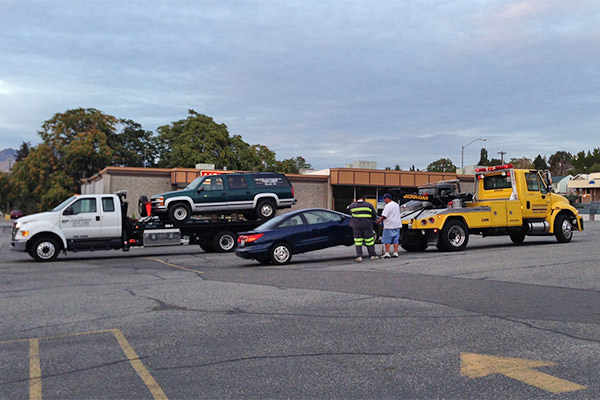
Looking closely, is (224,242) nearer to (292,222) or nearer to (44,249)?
(292,222)

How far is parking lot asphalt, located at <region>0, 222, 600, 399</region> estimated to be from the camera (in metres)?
5.14

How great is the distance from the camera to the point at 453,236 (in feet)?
56.4

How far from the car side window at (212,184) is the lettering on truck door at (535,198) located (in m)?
10.1

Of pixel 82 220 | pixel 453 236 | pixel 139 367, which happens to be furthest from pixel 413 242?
pixel 139 367

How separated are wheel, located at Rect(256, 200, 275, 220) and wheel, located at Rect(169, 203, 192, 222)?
254 cm

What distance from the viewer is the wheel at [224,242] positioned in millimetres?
20109

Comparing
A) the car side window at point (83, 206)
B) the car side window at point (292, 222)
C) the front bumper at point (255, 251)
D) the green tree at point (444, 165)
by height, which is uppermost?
the green tree at point (444, 165)

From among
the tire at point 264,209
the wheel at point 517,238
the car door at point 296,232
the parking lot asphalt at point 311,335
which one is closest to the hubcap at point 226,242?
the tire at point 264,209

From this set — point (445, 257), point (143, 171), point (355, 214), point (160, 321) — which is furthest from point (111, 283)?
point (143, 171)

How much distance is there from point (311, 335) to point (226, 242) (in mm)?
13689

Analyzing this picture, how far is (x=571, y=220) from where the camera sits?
1947cm

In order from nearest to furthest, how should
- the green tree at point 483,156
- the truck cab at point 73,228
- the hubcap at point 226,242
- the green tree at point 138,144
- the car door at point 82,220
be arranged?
the truck cab at point 73,228, the car door at point 82,220, the hubcap at point 226,242, the green tree at point 138,144, the green tree at point 483,156

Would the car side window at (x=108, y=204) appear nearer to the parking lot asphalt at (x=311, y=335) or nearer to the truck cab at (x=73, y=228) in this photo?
the truck cab at (x=73, y=228)

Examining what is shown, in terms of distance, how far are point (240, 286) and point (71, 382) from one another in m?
5.90
